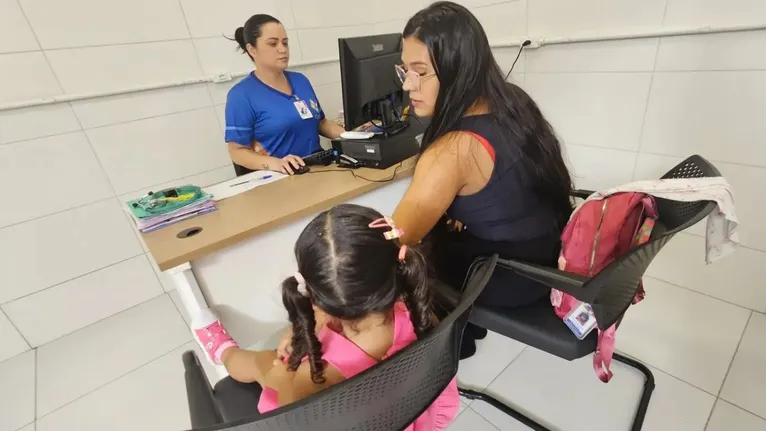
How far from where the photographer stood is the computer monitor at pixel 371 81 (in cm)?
134

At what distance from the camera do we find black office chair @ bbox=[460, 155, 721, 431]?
75 cm

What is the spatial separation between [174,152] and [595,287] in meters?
2.25

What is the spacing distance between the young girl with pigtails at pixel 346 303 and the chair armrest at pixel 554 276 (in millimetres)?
223

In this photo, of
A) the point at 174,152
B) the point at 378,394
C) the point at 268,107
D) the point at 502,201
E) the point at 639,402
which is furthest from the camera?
the point at 174,152

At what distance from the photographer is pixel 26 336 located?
196 cm

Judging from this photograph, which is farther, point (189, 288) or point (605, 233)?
point (189, 288)

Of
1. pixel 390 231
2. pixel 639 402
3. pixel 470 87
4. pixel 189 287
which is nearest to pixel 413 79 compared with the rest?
pixel 470 87

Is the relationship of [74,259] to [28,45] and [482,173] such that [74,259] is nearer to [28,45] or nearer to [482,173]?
[28,45]

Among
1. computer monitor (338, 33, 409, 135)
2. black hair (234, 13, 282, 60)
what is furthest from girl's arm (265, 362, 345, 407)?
black hair (234, 13, 282, 60)

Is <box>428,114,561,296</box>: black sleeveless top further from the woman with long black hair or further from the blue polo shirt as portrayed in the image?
the blue polo shirt

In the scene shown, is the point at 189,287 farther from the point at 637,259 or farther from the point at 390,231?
the point at 637,259

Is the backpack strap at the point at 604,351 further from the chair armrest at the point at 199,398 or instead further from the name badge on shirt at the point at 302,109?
the name badge on shirt at the point at 302,109

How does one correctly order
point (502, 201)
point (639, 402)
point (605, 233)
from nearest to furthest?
point (605, 233) → point (502, 201) → point (639, 402)

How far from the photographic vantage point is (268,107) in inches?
73.9
